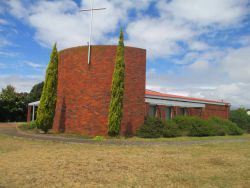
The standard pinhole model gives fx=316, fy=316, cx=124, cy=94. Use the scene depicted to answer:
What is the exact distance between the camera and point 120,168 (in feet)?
30.3

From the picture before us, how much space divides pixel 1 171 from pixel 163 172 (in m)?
4.38

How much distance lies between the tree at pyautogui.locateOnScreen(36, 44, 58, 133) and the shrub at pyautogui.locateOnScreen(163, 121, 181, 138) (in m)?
7.27

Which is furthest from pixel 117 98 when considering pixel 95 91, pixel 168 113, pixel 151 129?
pixel 168 113

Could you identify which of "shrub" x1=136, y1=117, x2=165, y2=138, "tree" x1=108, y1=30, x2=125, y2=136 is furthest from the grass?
"shrub" x1=136, y1=117, x2=165, y2=138

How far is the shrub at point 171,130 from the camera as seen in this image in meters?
19.9

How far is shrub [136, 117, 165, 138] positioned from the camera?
63.7ft

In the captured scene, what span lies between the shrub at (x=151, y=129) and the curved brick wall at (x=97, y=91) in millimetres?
632

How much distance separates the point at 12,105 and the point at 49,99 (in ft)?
60.2

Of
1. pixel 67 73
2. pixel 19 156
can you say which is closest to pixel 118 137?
pixel 67 73

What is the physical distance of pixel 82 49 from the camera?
810 inches

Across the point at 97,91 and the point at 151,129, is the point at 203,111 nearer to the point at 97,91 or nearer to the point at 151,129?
the point at 151,129

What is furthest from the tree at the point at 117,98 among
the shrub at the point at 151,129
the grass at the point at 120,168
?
the grass at the point at 120,168

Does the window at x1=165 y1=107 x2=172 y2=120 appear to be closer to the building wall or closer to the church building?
the building wall

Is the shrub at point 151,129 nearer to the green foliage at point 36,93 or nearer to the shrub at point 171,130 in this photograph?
the shrub at point 171,130
